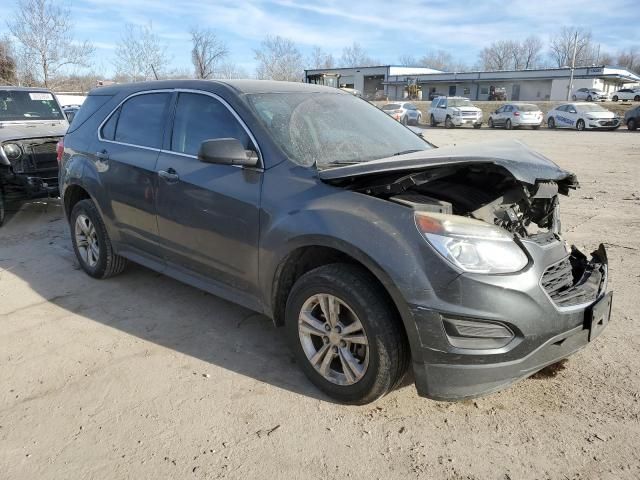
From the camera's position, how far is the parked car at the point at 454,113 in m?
30.5

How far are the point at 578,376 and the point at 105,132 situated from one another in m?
4.31

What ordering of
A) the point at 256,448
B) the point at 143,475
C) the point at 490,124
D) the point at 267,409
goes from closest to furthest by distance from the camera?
the point at 143,475 → the point at 256,448 → the point at 267,409 → the point at 490,124

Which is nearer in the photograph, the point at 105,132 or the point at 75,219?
the point at 105,132

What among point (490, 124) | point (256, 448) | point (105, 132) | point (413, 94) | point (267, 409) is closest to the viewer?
point (256, 448)

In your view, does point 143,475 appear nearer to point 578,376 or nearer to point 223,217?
point 223,217

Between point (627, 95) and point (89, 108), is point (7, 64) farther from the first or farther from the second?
point (627, 95)

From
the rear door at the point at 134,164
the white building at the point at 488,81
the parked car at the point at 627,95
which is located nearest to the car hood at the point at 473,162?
the rear door at the point at 134,164

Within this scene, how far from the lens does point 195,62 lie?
105 feet

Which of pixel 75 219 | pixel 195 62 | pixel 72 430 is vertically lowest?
pixel 72 430

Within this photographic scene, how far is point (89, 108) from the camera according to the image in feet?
16.3

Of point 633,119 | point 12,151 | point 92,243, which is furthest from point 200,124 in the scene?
point 633,119

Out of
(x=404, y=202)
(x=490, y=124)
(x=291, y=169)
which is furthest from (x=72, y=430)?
(x=490, y=124)

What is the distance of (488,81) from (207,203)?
7106 centimetres

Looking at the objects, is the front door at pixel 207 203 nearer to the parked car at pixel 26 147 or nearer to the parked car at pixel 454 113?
the parked car at pixel 26 147
